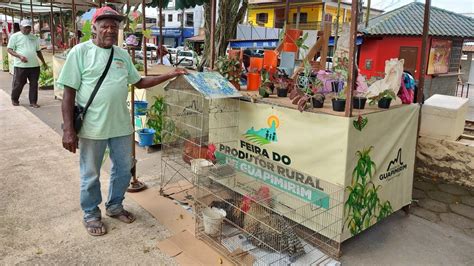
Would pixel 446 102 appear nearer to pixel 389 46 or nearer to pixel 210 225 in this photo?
→ pixel 210 225

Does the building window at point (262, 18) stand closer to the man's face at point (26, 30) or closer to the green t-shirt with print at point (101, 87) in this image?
the man's face at point (26, 30)

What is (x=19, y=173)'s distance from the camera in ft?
14.3

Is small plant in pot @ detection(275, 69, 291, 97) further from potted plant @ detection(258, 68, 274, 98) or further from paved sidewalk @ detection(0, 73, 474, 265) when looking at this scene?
paved sidewalk @ detection(0, 73, 474, 265)

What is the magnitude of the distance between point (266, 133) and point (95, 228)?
5.55 feet

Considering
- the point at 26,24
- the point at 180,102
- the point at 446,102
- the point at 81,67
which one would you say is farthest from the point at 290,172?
the point at 26,24

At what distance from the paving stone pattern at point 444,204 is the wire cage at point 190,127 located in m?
2.14

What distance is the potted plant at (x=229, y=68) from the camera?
3861mm

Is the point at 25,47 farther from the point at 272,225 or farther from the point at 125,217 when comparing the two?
the point at 272,225

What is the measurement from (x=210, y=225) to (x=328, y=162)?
3.54ft

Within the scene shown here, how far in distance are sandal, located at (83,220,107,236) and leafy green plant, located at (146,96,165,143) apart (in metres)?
2.35

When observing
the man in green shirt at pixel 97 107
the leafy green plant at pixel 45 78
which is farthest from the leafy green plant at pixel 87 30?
the leafy green plant at pixel 45 78

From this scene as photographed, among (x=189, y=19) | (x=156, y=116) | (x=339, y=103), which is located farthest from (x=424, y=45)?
(x=189, y=19)

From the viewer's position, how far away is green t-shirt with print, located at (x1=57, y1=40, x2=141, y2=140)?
9.21ft

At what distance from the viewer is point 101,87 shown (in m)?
2.89
